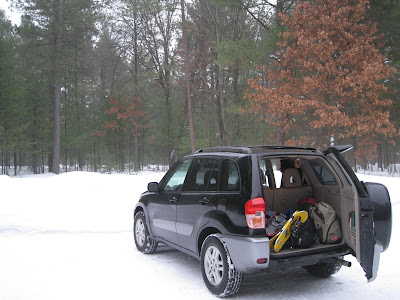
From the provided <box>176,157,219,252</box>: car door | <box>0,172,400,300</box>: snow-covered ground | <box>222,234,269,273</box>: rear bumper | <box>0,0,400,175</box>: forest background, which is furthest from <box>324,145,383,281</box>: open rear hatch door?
<box>0,0,400,175</box>: forest background

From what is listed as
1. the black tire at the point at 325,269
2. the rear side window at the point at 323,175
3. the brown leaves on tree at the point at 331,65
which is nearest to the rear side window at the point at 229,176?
the rear side window at the point at 323,175

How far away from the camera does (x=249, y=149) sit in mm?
4613

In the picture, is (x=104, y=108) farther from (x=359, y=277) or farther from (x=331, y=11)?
(x=359, y=277)

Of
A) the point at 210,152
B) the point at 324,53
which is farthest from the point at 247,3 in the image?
the point at 210,152

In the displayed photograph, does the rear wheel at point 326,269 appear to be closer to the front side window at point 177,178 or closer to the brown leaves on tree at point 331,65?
the front side window at point 177,178

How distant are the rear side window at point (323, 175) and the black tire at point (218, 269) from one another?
1960 mm

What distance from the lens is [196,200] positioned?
16.6 feet

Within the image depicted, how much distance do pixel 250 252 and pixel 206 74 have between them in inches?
1125

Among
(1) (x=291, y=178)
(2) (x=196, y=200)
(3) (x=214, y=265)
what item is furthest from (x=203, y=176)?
(1) (x=291, y=178)

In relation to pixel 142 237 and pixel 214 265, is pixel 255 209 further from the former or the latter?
pixel 142 237

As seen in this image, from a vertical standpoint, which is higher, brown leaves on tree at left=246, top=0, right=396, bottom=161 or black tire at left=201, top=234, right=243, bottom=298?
brown leaves on tree at left=246, top=0, right=396, bottom=161

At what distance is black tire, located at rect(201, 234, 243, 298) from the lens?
431 centimetres

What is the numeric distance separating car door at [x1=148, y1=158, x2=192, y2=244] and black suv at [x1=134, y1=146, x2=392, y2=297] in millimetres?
23

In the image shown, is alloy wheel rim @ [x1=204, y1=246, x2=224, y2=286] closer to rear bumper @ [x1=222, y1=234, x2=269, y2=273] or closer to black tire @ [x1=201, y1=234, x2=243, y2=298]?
black tire @ [x1=201, y1=234, x2=243, y2=298]
